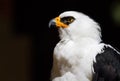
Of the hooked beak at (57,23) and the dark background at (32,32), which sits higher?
the hooked beak at (57,23)

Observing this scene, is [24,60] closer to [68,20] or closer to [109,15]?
[109,15]

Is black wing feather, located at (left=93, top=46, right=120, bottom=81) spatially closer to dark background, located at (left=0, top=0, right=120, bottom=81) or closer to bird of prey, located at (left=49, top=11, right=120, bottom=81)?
bird of prey, located at (left=49, top=11, right=120, bottom=81)

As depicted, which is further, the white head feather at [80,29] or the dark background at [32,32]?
the dark background at [32,32]

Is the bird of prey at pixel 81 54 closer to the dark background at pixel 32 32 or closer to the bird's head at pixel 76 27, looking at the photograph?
the bird's head at pixel 76 27

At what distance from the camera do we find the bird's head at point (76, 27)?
6.68ft

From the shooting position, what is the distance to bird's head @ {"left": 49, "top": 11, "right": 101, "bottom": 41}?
2.04 meters

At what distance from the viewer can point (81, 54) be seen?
6.51 feet

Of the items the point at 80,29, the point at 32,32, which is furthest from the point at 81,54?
the point at 32,32

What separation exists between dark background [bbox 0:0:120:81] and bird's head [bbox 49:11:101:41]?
592 mm

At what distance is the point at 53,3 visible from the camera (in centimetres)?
282

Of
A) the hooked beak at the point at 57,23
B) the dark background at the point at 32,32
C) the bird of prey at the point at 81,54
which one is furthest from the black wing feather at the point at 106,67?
the dark background at the point at 32,32

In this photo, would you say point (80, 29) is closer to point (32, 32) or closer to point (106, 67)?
point (106, 67)

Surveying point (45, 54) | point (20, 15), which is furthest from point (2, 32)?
point (45, 54)

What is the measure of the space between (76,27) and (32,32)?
1.04 m
